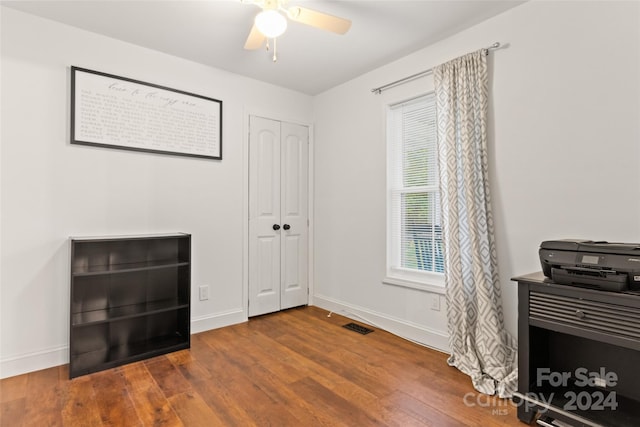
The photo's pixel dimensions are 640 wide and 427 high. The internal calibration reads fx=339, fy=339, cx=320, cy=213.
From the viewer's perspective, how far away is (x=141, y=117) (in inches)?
114

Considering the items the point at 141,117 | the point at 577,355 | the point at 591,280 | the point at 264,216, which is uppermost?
the point at 141,117

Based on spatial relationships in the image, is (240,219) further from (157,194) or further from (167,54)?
(167,54)

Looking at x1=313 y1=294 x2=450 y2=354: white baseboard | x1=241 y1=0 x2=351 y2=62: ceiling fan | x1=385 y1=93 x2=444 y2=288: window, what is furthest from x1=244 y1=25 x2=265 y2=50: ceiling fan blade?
x1=313 y1=294 x2=450 y2=354: white baseboard

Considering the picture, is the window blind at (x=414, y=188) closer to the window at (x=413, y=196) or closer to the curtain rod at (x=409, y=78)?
the window at (x=413, y=196)

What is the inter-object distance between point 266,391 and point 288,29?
8.52 feet

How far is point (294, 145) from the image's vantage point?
3.98m

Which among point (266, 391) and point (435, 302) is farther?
point (435, 302)

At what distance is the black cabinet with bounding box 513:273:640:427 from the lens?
159 cm

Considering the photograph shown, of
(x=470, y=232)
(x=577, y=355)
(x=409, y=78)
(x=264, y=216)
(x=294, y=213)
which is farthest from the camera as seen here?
(x=294, y=213)

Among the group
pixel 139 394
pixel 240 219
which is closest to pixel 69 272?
pixel 139 394

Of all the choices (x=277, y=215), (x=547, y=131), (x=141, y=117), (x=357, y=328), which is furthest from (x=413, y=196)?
(x=141, y=117)

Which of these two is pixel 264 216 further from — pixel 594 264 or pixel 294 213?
pixel 594 264

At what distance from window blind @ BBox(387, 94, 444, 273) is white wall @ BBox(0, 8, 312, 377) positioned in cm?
176

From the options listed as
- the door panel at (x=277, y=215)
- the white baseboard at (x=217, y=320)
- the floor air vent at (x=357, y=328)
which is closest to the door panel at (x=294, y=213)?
the door panel at (x=277, y=215)
